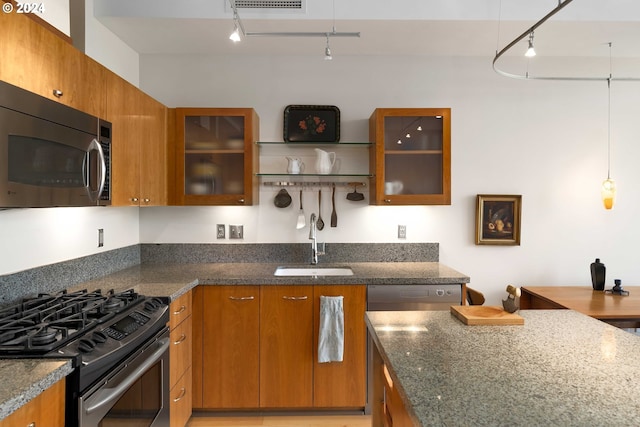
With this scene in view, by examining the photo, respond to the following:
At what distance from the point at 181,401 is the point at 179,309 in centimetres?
54

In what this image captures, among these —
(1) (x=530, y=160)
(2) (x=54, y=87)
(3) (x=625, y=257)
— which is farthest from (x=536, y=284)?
(2) (x=54, y=87)

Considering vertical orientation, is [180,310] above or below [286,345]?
above

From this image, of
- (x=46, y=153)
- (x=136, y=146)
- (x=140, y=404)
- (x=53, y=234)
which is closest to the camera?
(x=46, y=153)

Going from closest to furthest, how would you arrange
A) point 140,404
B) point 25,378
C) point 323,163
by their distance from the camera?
point 25,378
point 140,404
point 323,163

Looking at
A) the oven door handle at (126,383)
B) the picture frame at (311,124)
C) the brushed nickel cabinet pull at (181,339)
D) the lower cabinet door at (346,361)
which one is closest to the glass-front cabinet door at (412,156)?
the picture frame at (311,124)

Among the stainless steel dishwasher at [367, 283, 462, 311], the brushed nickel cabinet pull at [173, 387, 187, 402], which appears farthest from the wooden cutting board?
the brushed nickel cabinet pull at [173, 387, 187, 402]

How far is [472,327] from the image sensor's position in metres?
1.49

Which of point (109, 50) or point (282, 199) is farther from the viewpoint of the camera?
point (282, 199)

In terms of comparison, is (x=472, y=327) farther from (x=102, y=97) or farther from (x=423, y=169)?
(x=102, y=97)

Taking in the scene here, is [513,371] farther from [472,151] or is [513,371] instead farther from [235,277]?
[472,151]

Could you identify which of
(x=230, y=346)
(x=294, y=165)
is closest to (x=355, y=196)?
(x=294, y=165)

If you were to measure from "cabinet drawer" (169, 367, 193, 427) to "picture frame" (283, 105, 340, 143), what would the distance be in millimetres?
1769

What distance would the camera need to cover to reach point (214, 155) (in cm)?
275

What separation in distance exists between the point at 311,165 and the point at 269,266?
0.83 metres
